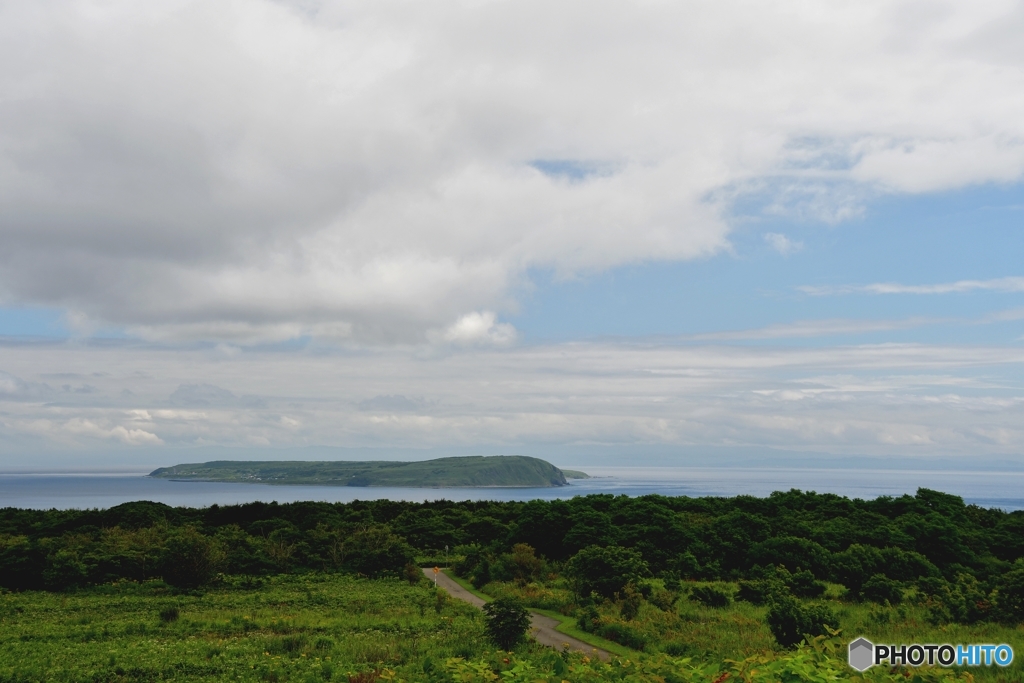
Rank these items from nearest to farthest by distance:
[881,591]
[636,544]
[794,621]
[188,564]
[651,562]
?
[794,621] → [881,591] → [188,564] → [651,562] → [636,544]

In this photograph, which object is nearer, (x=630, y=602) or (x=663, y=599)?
(x=630, y=602)

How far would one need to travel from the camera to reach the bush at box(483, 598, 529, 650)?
67.8ft

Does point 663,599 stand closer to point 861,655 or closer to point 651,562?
point 651,562

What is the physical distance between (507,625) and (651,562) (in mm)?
21313

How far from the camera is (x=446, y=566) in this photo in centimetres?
4506

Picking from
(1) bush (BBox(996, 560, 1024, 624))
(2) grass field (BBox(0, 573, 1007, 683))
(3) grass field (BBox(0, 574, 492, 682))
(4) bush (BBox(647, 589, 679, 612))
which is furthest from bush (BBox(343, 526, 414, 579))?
(1) bush (BBox(996, 560, 1024, 624))

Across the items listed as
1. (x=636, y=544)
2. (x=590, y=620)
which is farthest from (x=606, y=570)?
(x=636, y=544)

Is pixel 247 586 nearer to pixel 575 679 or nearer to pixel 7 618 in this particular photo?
pixel 7 618

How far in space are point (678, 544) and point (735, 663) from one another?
1457 inches

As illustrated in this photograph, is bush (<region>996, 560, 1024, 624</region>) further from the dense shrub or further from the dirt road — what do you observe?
the dirt road

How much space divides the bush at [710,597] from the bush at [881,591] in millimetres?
5773

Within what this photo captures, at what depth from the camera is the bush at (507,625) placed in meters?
20.7

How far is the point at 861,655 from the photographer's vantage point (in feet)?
23.0

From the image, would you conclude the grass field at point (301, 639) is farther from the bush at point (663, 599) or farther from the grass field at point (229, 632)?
the bush at point (663, 599)
